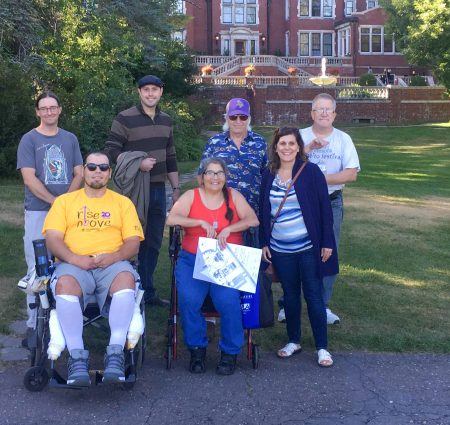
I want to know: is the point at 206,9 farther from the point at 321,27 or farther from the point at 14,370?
the point at 14,370

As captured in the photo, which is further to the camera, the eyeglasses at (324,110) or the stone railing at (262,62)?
the stone railing at (262,62)

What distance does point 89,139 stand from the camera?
1900cm

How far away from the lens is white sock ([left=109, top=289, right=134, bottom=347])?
197 inches

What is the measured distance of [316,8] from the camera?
61.0 m

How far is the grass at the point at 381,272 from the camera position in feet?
20.9

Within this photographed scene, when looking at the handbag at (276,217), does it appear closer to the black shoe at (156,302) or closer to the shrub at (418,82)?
the black shoe at (156,302)

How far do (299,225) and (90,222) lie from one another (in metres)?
1.57

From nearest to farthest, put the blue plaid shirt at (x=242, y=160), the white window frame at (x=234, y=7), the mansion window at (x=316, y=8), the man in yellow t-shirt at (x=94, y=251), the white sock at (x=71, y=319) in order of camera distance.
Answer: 1. the white sock at (x=71, y=319)
2. the man in yellow t-shirt at (x=94, y=251)
3. the blue plaid shirt at (x=242, y=160)
4. the white window frame at (x=234, y=7)
5. the mansion window at (x=316, y=8)

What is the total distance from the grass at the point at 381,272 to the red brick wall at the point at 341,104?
1033 inches

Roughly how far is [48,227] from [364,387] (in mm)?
2531

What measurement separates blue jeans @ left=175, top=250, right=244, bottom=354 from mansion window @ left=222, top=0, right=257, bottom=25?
5666cm

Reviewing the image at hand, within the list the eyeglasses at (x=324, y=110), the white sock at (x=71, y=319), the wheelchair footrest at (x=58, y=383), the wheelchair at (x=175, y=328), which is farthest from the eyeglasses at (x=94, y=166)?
the eyeglasses at (x=324, y=110)

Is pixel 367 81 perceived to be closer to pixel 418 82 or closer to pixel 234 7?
pixel 418 82

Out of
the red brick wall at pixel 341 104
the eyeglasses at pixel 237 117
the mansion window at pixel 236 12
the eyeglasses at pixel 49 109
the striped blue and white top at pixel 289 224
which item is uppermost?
the mansion window at pixel 236 12
